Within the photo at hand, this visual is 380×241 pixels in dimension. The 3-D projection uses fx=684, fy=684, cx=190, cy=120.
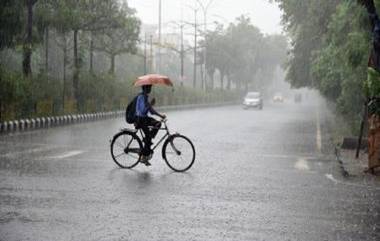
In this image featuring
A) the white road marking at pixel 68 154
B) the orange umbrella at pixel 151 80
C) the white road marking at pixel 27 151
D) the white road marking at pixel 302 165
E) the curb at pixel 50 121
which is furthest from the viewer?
the curb at pixel 50 121

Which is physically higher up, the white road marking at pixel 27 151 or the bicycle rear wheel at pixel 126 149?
the bicycle rear wheel at pixel 126 149


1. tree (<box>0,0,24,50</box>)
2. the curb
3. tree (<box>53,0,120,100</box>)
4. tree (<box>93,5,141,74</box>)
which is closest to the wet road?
the curb

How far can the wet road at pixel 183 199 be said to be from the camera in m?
7.73

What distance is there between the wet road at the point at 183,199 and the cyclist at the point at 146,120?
16.6 inches

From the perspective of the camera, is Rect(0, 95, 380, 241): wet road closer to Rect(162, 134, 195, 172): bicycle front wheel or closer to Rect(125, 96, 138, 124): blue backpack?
Rect(162, 134, 195, 172): bicycle front wheel

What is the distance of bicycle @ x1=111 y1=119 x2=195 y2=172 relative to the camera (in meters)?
13.7

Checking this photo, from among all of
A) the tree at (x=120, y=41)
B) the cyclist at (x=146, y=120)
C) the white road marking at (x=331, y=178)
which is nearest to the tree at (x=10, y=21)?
the tree at (x=120, y=41)

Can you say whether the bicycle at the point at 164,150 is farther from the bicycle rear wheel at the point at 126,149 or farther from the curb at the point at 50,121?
the curb at the point at 50,121

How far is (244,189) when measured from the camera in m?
11.2

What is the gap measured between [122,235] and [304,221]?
93.6 inches

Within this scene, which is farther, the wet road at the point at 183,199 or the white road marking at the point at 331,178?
the white road marking at the point at 331,178

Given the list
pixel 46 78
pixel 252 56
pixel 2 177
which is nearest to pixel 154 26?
pixel 252 56

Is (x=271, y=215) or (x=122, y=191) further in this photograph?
(x=122, y=191)

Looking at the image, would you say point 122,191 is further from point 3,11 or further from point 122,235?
point 3,11
